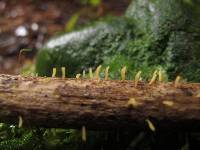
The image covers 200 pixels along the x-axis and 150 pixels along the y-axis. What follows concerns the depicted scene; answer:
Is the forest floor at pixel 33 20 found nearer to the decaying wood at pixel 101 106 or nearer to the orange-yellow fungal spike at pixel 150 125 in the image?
the decaying wood at pixel 101 106

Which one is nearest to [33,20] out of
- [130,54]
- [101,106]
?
[130,54]

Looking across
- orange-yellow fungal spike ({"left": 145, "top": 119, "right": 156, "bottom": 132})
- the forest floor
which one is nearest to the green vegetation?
orange-yellow fungal spike ({"left": 145, "top": 119, "right": 156, "bottom": 132})

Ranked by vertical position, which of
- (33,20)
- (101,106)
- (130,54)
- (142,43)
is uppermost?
(33,20)

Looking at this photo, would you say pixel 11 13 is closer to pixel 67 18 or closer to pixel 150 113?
pixel 67 18

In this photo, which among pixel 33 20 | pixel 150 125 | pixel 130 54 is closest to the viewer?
pixel 150 125

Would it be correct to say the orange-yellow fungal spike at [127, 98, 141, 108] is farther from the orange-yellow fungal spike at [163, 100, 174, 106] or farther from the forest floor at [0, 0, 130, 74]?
the forest floor at [0, 0, 130, 74]

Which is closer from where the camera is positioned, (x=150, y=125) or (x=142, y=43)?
(x=150, y=125)

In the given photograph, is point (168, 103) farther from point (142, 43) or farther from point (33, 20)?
point (33, 20)
